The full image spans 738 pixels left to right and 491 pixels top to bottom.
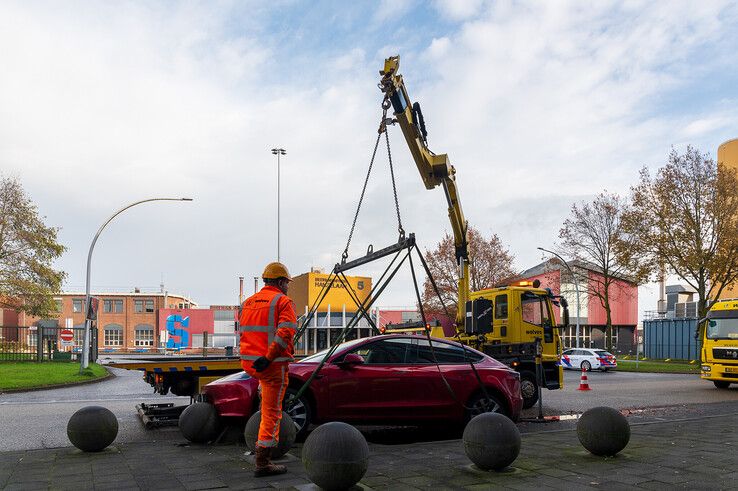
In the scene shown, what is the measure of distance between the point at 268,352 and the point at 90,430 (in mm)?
2766

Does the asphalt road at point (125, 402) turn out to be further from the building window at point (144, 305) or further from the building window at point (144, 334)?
the building window at point (144, 305)

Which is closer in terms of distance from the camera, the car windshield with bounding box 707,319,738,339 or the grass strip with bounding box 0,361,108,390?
the car windshield with bounding box 707,319,738,339

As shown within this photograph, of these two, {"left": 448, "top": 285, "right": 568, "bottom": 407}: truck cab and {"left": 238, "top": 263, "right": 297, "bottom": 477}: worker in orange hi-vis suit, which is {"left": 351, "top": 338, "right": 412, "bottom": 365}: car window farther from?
{"left": 448, "top": 285, "right": 568, "bottom": 407}: truck cab

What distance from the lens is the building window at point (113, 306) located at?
264 ft

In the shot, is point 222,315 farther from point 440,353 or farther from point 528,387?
point 440,353

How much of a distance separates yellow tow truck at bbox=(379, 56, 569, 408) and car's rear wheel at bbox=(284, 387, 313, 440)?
5.19 m

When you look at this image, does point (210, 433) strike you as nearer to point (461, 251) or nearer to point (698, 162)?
point (461, 251)

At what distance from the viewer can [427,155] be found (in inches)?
583

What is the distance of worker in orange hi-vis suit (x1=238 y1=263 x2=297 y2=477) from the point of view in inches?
237

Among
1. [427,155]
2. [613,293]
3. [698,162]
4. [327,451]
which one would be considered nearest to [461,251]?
[427,155]

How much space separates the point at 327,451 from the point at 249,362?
1269mm

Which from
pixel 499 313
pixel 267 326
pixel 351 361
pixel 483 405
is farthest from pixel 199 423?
pixel 499 313

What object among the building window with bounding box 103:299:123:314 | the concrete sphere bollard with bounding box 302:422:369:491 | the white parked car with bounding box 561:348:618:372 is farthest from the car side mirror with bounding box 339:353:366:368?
the building window with bounding box 103:299:123:314

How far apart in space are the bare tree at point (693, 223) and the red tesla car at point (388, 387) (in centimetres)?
2892
